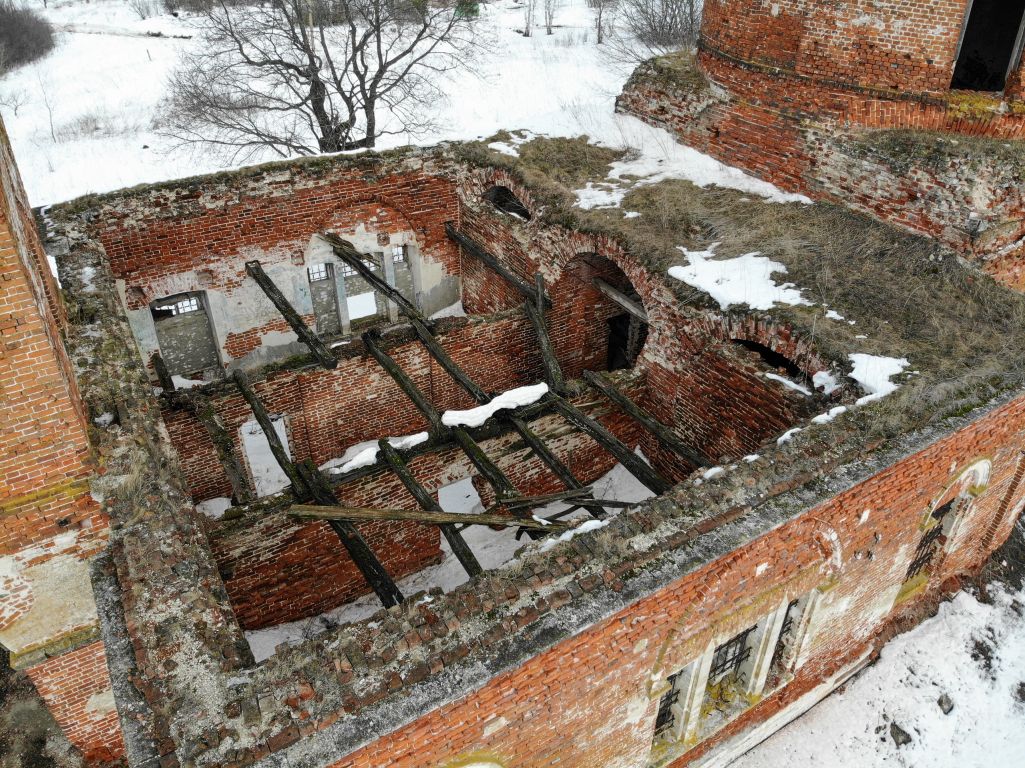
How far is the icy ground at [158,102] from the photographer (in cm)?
1234

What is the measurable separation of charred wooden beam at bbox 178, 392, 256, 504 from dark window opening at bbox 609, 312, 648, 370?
6.21m

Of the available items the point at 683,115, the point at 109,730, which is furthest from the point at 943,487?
the point at 109,730

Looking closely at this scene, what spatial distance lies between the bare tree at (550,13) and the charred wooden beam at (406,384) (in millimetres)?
33569

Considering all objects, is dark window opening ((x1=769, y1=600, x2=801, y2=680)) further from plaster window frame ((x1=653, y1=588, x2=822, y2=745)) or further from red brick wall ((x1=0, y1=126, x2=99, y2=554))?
red brick wall ((x1=0, y1=126, x2=99, y2=554))

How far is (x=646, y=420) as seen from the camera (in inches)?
300

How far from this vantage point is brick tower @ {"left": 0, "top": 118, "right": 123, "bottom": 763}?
4.74 metres

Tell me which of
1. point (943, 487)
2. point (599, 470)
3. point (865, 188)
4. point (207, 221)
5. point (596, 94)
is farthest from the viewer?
point (596, 94)

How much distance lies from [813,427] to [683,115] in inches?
302

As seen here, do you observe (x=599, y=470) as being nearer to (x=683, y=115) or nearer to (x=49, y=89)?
(x=683, y=115)

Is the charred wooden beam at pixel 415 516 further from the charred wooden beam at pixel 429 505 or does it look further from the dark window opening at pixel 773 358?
the dark window opening at pixel 773 358

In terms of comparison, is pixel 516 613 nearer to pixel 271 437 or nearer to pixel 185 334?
pixel 271 437

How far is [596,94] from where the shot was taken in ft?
93.6

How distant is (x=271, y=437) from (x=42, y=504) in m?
2.65

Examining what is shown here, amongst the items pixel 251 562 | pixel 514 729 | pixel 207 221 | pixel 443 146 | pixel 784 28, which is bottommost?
pixel 251 562
